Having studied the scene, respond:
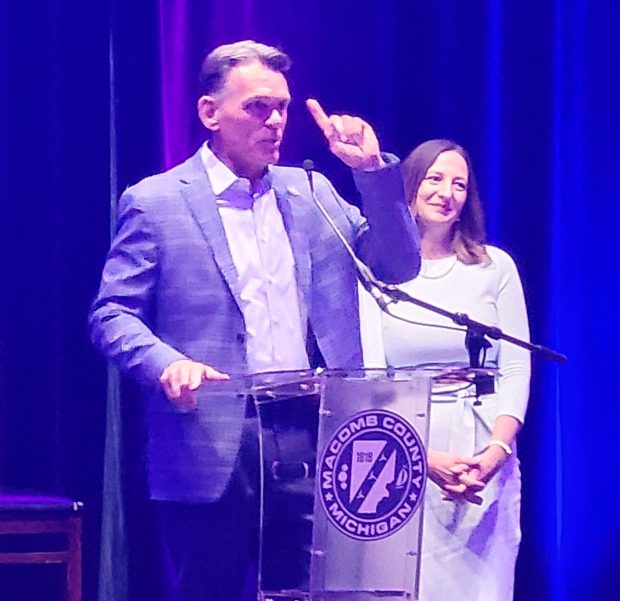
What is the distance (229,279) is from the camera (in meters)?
2.31

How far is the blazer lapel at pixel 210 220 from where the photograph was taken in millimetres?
2311

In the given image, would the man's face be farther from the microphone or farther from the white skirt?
the white skirt

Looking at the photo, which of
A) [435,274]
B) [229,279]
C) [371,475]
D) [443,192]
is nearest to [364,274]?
[229,279]

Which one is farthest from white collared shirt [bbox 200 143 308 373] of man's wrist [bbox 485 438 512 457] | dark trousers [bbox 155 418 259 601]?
man's wrist [bbox 485 438 512 457]

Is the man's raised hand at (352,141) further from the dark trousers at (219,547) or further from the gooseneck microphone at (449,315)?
the dark trousers at (219,547)

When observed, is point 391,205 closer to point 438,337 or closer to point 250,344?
point 250,344

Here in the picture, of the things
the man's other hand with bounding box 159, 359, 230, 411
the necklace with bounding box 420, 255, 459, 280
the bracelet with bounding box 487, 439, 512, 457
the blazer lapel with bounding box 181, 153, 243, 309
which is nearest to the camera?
the man's other hand with bounding box 159, 359, 230, 411

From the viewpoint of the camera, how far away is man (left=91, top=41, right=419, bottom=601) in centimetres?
221

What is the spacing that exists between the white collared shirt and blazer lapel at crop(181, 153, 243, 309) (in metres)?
0.02

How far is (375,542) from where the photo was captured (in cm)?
197

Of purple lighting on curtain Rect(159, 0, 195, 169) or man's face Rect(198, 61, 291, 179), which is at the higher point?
purple lighting on curtain Rect(159, 0, 195, 169)

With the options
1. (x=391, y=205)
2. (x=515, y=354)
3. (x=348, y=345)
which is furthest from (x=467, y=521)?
(x=391, y=205)

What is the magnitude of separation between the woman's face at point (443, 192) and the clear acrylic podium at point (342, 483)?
1259 mm

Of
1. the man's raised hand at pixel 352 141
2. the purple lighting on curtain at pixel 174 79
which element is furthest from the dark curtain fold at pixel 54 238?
the man's raised hand at pixel 352 141
